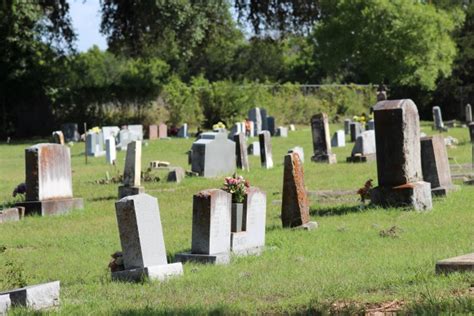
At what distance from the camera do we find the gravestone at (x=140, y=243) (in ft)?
36.7

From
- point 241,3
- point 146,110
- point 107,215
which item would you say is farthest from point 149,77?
point 107,215

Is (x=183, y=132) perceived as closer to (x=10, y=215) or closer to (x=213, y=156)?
(x=213, y=156)

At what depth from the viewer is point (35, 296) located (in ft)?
30.7

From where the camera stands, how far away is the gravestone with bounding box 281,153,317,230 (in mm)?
15242

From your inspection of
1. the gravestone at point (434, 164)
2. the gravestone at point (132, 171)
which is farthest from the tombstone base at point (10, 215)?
the gravestone at point (434, 164)

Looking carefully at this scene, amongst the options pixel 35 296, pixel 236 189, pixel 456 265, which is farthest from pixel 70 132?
pixel 456 265

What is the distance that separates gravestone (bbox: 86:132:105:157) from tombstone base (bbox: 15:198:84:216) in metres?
16.9

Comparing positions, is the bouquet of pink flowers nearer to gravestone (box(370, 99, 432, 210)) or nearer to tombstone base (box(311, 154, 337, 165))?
gravestone (box(370, 99, 432, 210))

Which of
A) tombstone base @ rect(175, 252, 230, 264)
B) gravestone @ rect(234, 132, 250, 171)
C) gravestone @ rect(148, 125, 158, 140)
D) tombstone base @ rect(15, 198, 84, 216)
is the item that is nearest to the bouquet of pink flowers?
tombstone base @ rect(175, 252, 230, 264)

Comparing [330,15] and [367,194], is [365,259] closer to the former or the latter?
[367,194]

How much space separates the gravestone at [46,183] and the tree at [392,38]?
4015 cm

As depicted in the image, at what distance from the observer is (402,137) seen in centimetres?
1677

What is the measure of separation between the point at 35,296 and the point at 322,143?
69.0 feet

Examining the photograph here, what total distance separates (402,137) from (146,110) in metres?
36.5
